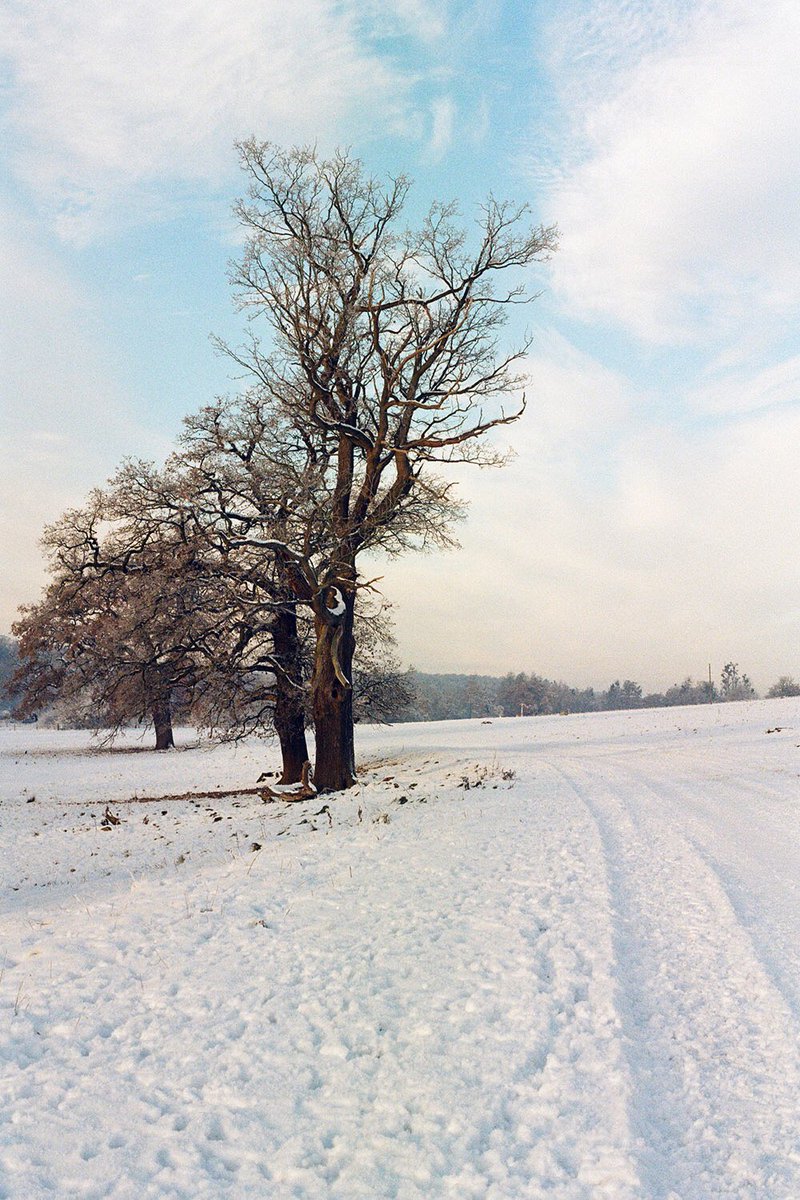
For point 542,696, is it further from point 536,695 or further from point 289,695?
point 289,695

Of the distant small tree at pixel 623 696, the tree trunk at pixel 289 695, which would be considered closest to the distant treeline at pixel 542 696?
the distant small tree at pixel 623 696

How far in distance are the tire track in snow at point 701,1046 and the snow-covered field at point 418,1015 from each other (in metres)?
0.02

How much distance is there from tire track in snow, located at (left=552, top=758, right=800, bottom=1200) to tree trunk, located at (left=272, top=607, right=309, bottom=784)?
1105 centimetres

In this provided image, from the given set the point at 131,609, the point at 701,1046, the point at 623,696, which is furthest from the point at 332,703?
the point at 623,696

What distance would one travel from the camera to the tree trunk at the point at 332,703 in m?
15.4

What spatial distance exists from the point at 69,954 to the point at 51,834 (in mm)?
10380

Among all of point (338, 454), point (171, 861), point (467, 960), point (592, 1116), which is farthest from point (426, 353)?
point (592, 1116)

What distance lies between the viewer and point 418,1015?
5574 millimetres

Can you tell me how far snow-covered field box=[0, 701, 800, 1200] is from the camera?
4.09 meters

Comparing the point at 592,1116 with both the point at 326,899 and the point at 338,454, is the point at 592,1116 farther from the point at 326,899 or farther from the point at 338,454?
the point at 338,454

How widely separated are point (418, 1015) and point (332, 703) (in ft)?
34.2

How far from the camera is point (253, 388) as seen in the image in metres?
17.6

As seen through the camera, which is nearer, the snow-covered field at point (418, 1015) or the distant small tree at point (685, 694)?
the snow-covered field at point (418, 1015)

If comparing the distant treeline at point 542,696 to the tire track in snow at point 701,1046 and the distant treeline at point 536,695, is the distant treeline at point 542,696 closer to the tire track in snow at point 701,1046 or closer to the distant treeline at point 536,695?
the distant treeline at point 536,695
